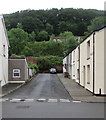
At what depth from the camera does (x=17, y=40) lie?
94.3 m

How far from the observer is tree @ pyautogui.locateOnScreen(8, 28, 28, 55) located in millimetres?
92375

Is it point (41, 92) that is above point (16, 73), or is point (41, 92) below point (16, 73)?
below

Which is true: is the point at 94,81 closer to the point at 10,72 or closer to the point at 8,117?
the point at 8,117

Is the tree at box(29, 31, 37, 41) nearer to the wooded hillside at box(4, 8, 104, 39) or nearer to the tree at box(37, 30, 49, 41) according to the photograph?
the tree at box(37, 30, 49, 41)

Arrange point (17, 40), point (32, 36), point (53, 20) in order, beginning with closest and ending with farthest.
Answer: point (17, 40), point (32, 36), point (53, 20)

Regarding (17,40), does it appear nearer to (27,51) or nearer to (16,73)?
(27,51)

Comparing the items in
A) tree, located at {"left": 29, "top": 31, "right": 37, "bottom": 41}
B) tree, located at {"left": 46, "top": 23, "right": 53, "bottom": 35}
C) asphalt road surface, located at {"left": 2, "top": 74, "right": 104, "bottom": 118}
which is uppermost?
tree, located at {"left": 46, "top": 23, "right": 53, "bottom": 35}

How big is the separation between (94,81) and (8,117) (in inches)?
443

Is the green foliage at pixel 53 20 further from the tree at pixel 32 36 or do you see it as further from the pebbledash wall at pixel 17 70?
the pebbledash wall at pixel 17 70

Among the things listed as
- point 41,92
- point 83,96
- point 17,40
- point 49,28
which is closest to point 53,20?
point 49,28

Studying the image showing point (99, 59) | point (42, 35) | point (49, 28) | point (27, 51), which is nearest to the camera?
point (99, 59)

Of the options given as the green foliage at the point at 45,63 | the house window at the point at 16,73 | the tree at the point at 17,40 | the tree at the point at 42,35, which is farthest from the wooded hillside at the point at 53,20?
the house window at the point at 16,73

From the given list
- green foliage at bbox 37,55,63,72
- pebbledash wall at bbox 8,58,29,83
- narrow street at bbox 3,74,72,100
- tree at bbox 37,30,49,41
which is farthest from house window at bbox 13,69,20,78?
tree at bbox 37,30,49,41

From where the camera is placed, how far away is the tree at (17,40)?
92.4m
